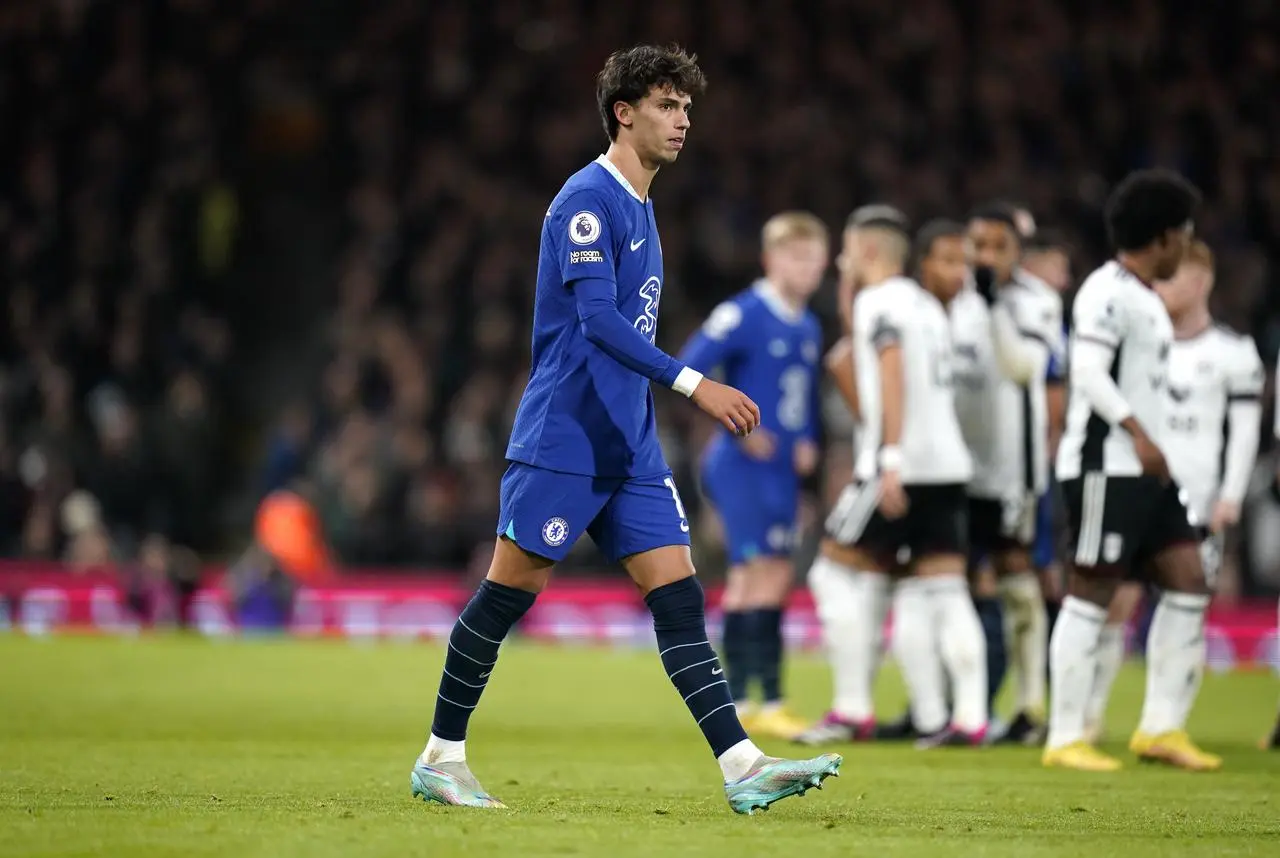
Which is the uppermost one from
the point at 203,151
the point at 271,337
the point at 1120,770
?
the point at 203,151

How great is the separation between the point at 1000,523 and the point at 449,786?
4.24 metres

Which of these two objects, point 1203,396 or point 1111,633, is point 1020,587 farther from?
point 1203,396

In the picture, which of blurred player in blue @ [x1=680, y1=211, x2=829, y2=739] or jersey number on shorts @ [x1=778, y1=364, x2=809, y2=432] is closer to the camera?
blurred player in blue @ [x1=680, y1=211, x2=829, y2=739]

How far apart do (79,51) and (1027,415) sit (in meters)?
16.2

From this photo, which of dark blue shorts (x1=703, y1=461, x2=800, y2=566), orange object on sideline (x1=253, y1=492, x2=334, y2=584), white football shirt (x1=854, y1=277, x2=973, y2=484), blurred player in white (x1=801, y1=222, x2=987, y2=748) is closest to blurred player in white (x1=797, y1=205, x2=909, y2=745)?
blurred player in white (x1=801, y1=222, x2=987, y2=748)

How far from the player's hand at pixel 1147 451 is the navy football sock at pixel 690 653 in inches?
94.6

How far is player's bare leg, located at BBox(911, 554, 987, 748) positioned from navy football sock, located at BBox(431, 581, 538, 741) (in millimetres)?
3191

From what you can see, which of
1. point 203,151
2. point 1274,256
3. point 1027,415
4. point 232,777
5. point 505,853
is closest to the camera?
point 505,853

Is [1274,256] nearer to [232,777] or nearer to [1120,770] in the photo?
[1120,770]

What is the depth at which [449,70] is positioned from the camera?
22.5 meters

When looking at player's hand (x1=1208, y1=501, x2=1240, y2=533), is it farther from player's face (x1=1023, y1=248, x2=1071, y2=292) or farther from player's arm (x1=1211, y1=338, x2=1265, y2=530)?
player's face (x1=1023, y1=248, x2=1071, y2=292)

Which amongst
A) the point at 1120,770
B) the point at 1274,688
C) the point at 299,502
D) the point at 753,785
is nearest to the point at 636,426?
the point at 753,785

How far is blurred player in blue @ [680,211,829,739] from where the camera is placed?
10000 mm

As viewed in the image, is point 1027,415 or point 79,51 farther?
point 79,51
